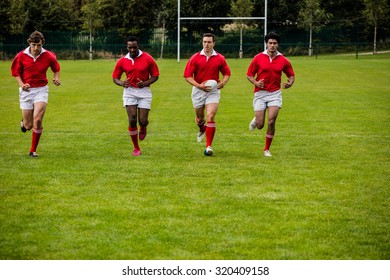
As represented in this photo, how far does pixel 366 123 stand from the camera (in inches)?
776

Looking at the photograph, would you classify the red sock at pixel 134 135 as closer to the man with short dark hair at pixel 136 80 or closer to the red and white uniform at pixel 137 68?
the man with short dark hair at pixel 136 80

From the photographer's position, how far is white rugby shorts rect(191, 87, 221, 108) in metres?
14.5

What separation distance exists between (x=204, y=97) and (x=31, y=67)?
10.3 feet

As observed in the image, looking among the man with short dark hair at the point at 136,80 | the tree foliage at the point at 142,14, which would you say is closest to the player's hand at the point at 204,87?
the man with short dark hair at the point at 136,80

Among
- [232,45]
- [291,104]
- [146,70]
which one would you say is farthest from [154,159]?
[232,45]

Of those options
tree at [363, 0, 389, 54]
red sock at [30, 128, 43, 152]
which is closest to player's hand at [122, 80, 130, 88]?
red sock at [30, 128, 43, 152]

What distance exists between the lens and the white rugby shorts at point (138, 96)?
14.3 m

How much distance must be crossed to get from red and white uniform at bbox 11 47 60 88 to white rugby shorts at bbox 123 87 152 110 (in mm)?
1483

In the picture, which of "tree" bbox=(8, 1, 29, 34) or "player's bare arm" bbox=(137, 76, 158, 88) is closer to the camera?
"player's bare arm" bbox=(137, 76, 158, 88)

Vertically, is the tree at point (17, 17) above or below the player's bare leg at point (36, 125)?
above

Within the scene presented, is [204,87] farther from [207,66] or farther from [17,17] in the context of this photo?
[17,17]

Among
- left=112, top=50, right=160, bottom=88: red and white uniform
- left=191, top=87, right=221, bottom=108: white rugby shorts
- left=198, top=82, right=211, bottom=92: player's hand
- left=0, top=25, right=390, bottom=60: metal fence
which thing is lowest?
left=0, top=25, right=390, bottom=60: metal fence

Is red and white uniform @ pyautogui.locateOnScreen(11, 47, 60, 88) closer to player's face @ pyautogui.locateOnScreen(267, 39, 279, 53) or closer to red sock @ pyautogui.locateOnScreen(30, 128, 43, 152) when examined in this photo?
red sock @ pyautogui.locateOnScreen(30, 128, 43, 152)

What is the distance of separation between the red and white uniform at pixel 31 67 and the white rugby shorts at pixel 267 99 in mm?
3756
